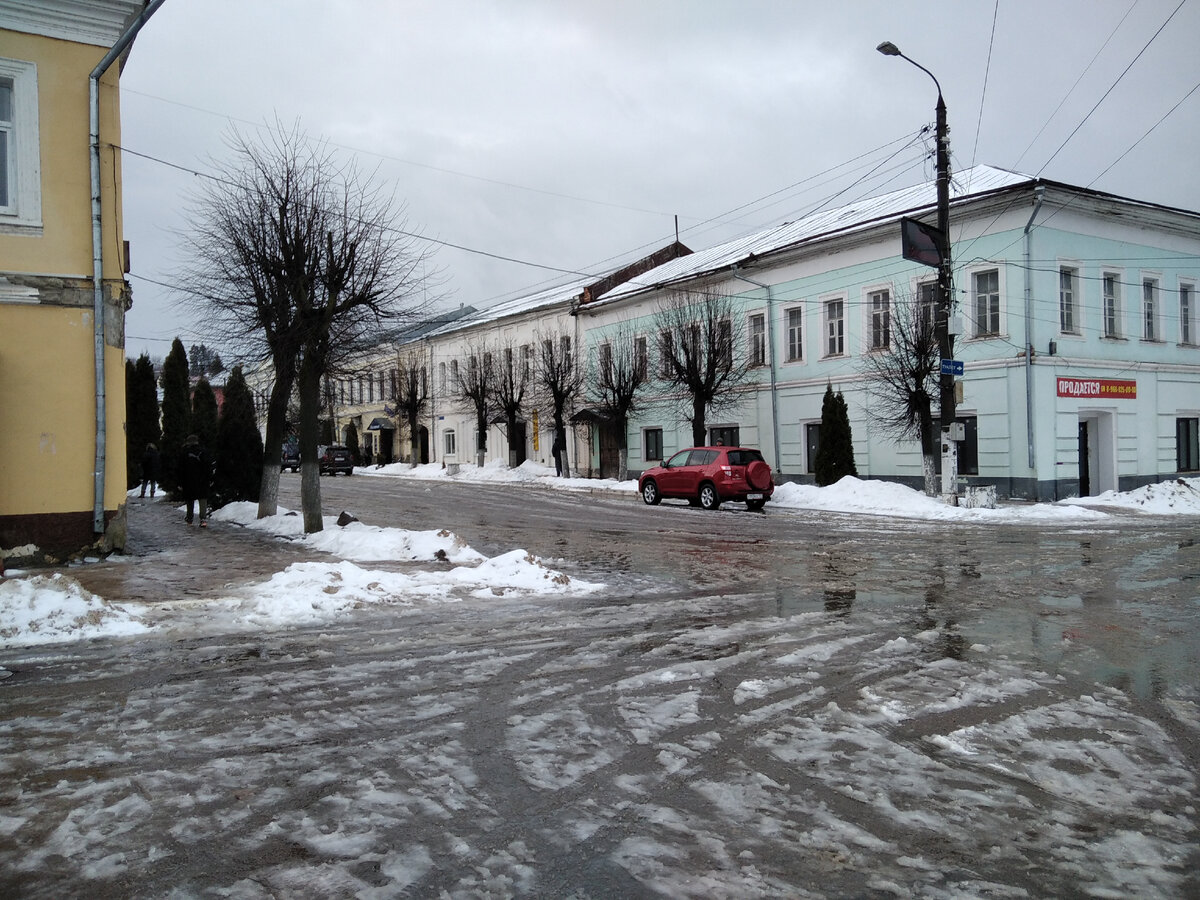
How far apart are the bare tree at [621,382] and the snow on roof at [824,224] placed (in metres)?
2.19

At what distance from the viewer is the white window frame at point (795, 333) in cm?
3014

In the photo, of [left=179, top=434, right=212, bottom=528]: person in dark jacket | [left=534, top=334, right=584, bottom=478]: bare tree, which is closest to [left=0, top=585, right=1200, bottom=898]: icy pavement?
[left=179, top=434, right=212, bottom=528]: person in dark jacket

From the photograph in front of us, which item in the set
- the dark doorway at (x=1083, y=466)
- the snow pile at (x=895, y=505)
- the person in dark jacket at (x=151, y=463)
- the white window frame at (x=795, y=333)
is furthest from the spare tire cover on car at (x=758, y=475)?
the person in dark jacket at (x=151, y=463)

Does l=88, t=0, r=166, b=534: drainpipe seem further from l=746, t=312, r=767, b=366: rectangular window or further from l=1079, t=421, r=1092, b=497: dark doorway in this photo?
l=1079, t=421, r=1092, b=497: dark doorway

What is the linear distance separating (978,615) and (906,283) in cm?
1996

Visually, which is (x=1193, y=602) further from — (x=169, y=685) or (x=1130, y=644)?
(x=169, y=685)

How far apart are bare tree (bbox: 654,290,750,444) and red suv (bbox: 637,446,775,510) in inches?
195

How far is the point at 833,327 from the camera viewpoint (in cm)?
2911

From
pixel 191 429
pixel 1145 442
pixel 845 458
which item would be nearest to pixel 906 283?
pixel 845 458

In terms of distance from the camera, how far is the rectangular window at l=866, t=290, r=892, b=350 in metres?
26.7

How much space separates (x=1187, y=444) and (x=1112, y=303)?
17.5ft

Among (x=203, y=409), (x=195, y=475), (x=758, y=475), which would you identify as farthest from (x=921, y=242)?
(x=203, y=409)

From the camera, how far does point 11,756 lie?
4602 millimetres

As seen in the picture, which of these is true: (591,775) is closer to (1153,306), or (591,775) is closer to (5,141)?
(5,141)
